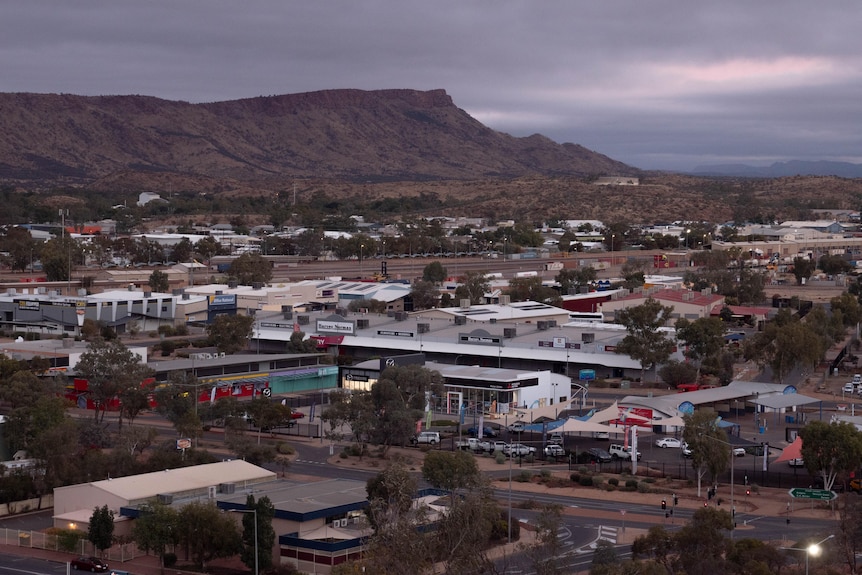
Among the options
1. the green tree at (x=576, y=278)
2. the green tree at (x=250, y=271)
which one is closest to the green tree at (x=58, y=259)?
the green tree at (x=250, y=271)

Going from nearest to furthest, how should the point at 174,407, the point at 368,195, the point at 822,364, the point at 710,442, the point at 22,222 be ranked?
the point at 710,442 → the point at 174,407 → the point at 822,364 → the point at 22,222 → the point at 368,195

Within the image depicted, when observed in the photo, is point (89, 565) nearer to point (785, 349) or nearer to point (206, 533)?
point (206, 533)

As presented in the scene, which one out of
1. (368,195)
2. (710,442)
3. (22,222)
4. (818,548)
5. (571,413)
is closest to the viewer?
(818,548)

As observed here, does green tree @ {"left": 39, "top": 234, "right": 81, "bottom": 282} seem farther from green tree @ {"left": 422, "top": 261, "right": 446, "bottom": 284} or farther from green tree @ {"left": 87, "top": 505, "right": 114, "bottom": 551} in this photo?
green tree @ {"left": 87, "top": 505, "right": 114, "bottom": 551}

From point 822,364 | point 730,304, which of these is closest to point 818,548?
point 822,364

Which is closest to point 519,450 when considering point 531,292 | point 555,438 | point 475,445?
point 475,445

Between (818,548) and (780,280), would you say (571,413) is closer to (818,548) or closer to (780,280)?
(818,548)

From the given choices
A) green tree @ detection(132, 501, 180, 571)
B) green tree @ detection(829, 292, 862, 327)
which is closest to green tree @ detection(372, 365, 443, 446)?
green tree @ detection(132, 501, 180, 571)
